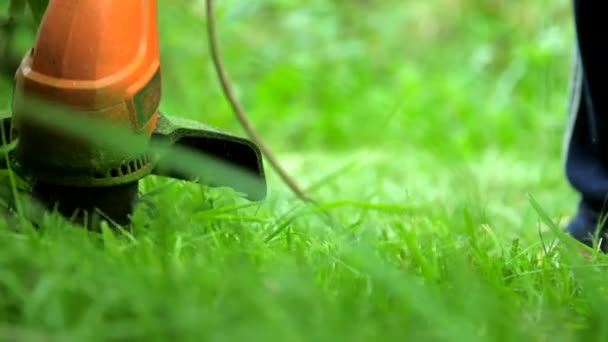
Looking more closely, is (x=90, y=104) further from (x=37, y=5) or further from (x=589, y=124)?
(x=589, y=124)

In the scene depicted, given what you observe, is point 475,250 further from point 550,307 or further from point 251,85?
point 251,85

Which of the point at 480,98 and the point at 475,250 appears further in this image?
the point at 480,98

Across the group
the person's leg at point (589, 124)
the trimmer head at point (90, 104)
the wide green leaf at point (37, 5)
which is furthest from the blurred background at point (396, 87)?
the trimmer head at point (90, 104)

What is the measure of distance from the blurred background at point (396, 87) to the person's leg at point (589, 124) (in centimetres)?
18

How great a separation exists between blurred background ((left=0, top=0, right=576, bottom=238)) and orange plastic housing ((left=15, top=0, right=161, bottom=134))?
1.86 feet

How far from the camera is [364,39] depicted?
4309mm

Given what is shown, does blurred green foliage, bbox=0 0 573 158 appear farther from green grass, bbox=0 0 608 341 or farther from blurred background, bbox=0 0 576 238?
green grass, bbox=0 0 608 341

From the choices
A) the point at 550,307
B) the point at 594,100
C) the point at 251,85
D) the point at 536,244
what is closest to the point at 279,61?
the point at 251,85

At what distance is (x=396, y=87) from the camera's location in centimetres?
372

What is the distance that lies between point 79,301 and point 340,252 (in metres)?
0.32

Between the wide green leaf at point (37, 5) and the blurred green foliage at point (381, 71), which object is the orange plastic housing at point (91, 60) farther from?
the blurred green foliage at point (381, 71)

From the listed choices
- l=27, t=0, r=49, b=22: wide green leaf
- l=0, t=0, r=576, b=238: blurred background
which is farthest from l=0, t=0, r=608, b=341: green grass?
l=27, t=0, r=49, b=22: wide green leaf

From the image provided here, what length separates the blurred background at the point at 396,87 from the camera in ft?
7.52

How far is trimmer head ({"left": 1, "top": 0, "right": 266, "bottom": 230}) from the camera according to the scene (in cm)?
80
